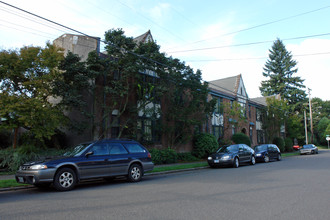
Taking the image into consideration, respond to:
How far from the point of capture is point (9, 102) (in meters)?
12.1

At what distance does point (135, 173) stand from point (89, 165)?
2.05 meters

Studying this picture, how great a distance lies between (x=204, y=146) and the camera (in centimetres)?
2228

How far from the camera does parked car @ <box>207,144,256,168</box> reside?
15906 mm

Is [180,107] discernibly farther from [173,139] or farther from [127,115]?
[127,115]

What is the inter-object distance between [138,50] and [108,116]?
4.61 metres

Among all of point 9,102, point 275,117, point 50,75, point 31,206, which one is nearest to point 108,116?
point 50,75

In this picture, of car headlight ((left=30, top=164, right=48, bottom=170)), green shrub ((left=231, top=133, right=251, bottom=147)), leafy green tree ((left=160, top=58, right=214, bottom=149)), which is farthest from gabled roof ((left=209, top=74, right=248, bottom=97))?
car headlight ((left=30, top=164, right=48, bottom=170))

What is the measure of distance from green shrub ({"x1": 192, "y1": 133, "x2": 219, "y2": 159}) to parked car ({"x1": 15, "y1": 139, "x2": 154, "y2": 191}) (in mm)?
12117

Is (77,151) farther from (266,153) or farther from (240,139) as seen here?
(240,139)

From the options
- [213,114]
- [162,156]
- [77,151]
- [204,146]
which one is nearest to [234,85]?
[213,114]

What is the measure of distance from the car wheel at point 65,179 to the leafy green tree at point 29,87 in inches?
193

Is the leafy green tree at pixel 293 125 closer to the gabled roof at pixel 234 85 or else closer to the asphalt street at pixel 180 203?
the gabled roof at pixel 234 85

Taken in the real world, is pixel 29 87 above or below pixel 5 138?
above

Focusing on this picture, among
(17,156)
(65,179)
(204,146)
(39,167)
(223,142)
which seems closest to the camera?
(39,167)
